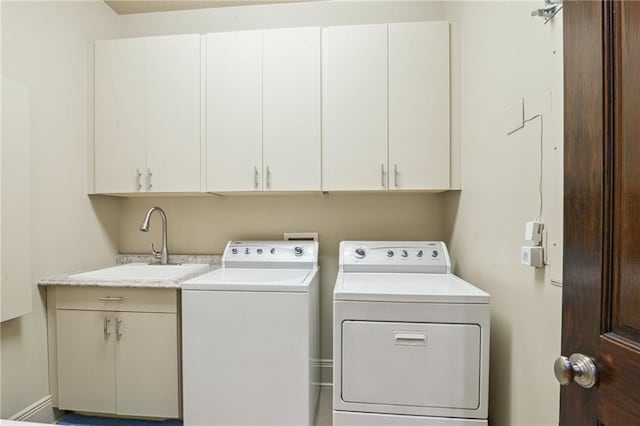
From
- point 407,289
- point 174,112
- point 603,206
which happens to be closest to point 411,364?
point 407,289

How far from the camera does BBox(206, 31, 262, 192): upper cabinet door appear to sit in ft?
6.18

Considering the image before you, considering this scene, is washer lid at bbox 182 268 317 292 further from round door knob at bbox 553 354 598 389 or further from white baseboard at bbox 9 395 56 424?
white baseboard at bbox 9 395 56 424

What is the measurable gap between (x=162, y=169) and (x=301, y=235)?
1061 mm

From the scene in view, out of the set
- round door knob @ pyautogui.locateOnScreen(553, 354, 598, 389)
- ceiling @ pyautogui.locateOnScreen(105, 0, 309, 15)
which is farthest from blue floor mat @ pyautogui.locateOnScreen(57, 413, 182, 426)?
ceiling @ pyautogui.locateOnScreen(105, 0, 309, 15)

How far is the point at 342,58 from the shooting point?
1.83 metres

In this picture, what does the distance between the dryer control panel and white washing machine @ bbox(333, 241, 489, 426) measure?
503mm

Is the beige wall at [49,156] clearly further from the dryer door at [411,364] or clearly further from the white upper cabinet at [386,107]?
the dryer door at [411,364]

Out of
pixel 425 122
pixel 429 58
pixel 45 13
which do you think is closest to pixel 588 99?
pixel 425 122

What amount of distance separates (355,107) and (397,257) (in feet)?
3.26

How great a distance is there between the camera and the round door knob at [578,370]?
0.58m

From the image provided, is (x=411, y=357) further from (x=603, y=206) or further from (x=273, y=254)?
(x=273, y=254)

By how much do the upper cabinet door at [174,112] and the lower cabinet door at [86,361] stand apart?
886mm

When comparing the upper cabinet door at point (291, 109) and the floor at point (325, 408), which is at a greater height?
the upper cabinet door at point (291, 109)

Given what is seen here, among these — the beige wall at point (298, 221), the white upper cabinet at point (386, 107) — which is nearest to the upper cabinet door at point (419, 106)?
the white upper cabinet at point (386, 107)
